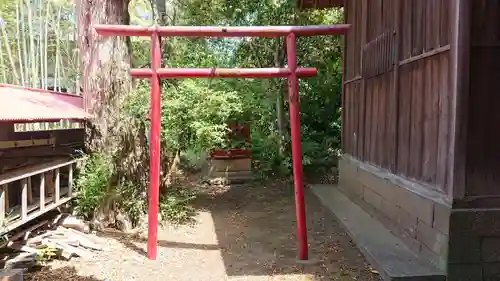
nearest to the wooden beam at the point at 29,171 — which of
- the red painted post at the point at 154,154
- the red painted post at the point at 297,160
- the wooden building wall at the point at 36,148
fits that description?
the wooden building wall at the point at 36,148

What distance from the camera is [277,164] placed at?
11.8 meters

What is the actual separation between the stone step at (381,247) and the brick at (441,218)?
413mm

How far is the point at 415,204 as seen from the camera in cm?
490

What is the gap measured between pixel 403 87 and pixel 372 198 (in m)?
2.01

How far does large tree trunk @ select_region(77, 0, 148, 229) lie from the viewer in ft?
23.0

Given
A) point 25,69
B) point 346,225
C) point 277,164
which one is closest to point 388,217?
point 346,225

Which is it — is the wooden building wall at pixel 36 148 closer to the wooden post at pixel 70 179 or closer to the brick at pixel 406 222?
the wooden post at pixel 70 179

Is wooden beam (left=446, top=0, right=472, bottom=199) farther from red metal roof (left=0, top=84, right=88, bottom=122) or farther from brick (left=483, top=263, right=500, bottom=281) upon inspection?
red metal roof (left=0, top=84, right=88, bottom=122)

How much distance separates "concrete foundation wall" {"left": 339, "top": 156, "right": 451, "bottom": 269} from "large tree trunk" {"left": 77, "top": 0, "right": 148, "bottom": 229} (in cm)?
372

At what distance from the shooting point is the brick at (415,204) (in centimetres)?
450

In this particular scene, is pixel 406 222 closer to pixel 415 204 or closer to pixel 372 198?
pixel 415 204

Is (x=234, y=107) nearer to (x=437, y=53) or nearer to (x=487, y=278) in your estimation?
(x=437, y=53)

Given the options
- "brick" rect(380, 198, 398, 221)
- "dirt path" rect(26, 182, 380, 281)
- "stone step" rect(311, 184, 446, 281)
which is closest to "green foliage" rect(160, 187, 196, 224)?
"dirt path" rect(26, 182, 380, 281)

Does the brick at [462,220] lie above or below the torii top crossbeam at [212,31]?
below
